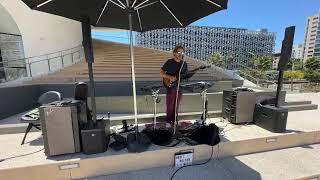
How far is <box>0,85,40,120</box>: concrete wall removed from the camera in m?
4.01

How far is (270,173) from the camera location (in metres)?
2.18

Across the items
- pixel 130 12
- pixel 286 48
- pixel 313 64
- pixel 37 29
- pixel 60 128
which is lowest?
pixel 60 128

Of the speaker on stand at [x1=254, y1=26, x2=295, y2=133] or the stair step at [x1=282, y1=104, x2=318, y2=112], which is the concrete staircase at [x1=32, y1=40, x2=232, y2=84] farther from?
the speaker on stand at [x1=254, y1=26, x2=295, y2=133]

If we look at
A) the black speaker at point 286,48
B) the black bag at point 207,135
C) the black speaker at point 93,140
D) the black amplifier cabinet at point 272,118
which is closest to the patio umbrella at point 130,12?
the black speaker at point 93,140

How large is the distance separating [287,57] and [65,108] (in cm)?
303

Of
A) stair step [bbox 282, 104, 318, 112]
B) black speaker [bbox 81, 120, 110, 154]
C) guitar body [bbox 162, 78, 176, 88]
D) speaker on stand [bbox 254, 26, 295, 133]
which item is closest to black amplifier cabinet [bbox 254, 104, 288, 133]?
speaker on stand [bbox 254, 26, 295, 133]

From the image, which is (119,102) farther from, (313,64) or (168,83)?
(313,64)

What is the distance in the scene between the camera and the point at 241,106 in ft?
10.4

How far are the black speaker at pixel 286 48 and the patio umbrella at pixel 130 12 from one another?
1150 mm

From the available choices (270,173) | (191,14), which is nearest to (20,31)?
(191,14)

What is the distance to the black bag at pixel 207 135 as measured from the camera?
242 centimetres

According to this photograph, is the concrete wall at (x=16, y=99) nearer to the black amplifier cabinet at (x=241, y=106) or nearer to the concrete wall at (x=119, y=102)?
the concrete wall at (x=119, y=102)

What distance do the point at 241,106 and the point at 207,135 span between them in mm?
1051

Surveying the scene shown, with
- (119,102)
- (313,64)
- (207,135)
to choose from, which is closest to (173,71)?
(207,135)
